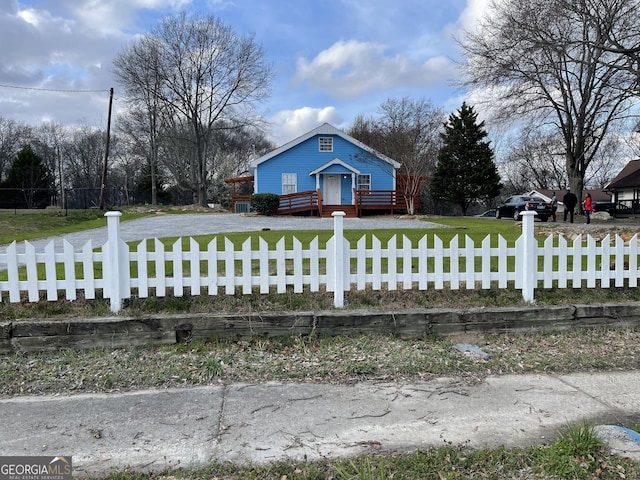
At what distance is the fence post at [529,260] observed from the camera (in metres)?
4.68

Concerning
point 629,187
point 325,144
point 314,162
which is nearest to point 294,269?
point 314,162

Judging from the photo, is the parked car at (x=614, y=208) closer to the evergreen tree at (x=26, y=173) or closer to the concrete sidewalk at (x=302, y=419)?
the concrete sidewalk at (x=302, y=419)

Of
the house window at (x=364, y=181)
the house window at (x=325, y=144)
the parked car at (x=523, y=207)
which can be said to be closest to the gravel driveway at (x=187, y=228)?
the parked car at (x=523, y=207)

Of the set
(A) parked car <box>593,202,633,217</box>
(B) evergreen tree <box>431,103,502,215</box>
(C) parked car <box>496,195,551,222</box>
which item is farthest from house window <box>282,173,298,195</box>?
(A) parked car <box>593,202,633,217</box>

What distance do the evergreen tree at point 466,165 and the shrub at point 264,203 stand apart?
1915 cm

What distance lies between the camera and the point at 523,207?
77.5ft

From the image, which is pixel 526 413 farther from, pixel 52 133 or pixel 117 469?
pixel 52 133

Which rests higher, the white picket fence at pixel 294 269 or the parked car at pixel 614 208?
the parked car at pixel 614 208

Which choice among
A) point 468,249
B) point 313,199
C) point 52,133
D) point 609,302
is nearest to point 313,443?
point 468,249

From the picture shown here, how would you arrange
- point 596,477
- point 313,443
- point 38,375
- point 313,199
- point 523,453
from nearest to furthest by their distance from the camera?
point 596,477
point 523,453
point 313,443
point 38,375
point 313,199

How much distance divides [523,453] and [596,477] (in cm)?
34

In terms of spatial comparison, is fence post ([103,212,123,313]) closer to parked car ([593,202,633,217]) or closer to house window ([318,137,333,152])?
house window ([318,137,333,152])

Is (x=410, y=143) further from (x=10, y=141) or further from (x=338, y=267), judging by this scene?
(x=10, y=141)

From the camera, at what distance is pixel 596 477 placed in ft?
7.07
